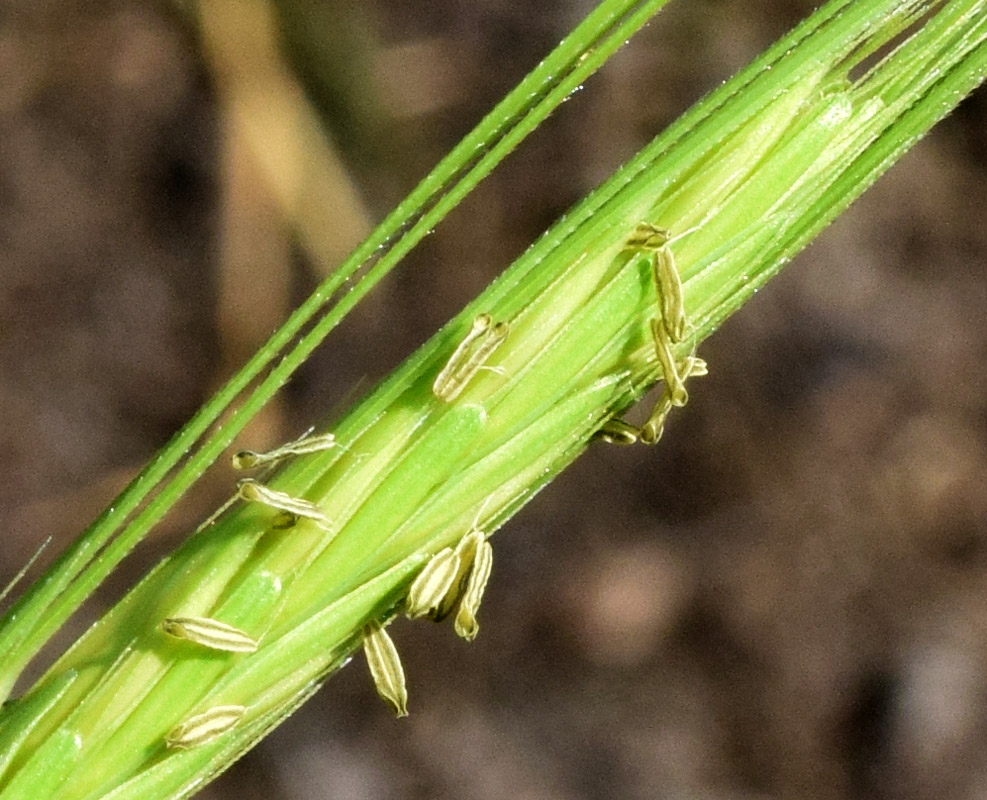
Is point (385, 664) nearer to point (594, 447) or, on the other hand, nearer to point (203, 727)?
point (203, 727)

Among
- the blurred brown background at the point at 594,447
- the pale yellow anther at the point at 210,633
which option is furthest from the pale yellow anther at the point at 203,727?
the blurred brown background at the point at 594,447

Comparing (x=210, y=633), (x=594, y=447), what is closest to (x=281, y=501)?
(x=210, y=633)

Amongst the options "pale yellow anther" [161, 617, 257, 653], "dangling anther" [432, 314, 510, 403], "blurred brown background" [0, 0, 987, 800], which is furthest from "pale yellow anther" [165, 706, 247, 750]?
"blurred brown background" [0, 0, 987, 800]

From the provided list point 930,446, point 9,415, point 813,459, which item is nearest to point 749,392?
point 813,459

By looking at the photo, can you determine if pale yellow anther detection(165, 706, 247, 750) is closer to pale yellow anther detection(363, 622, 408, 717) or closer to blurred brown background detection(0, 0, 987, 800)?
pale yellow anther detection(363, 622, 408, 717)

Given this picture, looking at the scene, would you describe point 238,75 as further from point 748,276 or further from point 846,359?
point 748,276

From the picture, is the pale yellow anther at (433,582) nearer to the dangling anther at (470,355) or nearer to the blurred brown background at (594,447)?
the dangling anther at (470,355)
